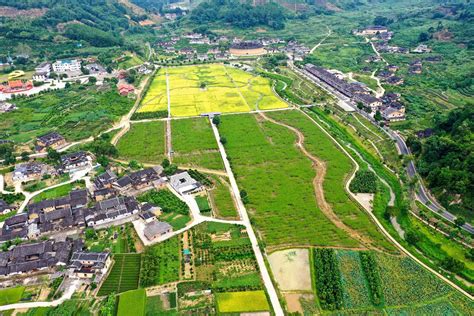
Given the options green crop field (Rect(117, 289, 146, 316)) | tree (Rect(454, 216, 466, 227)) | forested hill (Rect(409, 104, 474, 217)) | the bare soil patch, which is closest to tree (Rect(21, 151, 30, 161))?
green crop field (Rect(117, 289, 146, 316))

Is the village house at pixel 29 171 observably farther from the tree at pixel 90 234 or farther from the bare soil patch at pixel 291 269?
the bare soil patch at pixel 291 269

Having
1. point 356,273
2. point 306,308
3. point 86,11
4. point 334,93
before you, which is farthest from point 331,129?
point 86,11

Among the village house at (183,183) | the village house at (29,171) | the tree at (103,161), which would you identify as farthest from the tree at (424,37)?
the village house at (29,171)

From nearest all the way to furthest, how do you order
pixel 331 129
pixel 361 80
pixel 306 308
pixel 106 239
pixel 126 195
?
pixel 306 308 → pixel 106 239 → pixel 126 195 → pixel 331 129 → pixel 361 80

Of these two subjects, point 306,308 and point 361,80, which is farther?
point 361,80

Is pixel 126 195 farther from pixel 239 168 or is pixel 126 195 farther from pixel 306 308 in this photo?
pixel 306 308

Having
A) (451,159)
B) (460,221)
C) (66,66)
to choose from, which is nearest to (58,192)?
(460,221)
